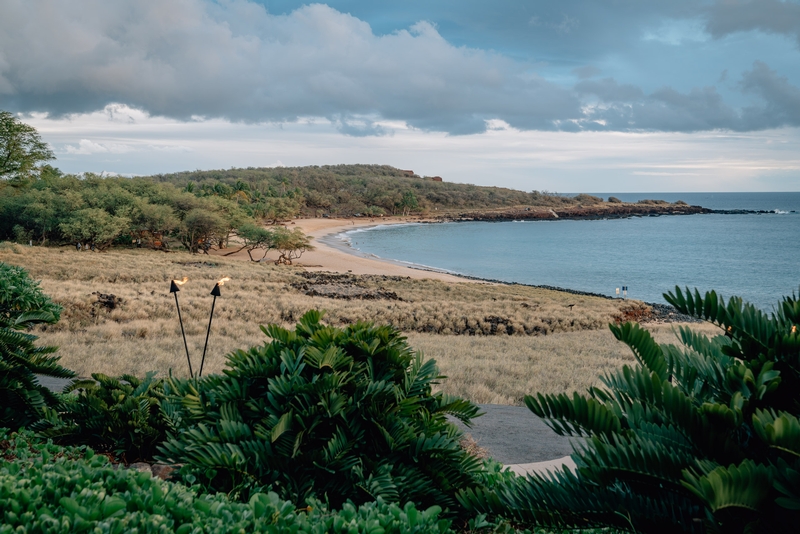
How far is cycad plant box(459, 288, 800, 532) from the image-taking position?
191cm

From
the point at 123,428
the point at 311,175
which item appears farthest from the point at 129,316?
the point at 311,175

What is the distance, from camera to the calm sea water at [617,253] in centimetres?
4434

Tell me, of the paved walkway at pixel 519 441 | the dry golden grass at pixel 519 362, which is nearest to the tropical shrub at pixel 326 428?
the paved walkway at pixel 519 441

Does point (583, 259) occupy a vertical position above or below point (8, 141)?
below

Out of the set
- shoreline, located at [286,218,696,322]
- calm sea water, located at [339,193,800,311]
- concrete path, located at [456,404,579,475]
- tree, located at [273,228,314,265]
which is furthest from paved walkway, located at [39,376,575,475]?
tree, located at [273,228,314,265]

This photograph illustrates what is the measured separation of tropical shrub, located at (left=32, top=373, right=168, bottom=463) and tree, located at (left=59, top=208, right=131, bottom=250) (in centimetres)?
4047

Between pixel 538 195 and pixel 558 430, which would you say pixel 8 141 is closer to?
pixel 558 430

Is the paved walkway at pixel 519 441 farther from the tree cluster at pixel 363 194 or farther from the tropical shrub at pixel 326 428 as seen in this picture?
the tree cluster at pixel 363 194

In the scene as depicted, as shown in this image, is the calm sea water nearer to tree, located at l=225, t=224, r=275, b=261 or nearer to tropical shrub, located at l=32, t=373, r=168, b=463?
tree, located at l=225, t=224, r=275, b=261

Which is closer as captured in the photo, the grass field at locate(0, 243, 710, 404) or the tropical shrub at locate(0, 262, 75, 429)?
the tropical shrub at locate(0, 262, 75, 429)

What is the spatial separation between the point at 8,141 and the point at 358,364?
135ft

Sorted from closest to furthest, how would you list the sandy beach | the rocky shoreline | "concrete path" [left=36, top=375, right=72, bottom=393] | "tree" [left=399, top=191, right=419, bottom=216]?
1. "concrete path" [left=36, top=375, right=72, bottom=393]
2. the sandy beach
3. the rocky shoreline
4. "tree" [left=399, top=191, right=419, bottom=216]

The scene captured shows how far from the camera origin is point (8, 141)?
36.5 m

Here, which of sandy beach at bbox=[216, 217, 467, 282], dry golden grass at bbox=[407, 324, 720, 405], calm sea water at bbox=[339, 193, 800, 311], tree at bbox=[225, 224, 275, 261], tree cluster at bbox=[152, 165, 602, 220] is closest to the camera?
dry golden grass at bbox=[407, 324, 720, 405]
